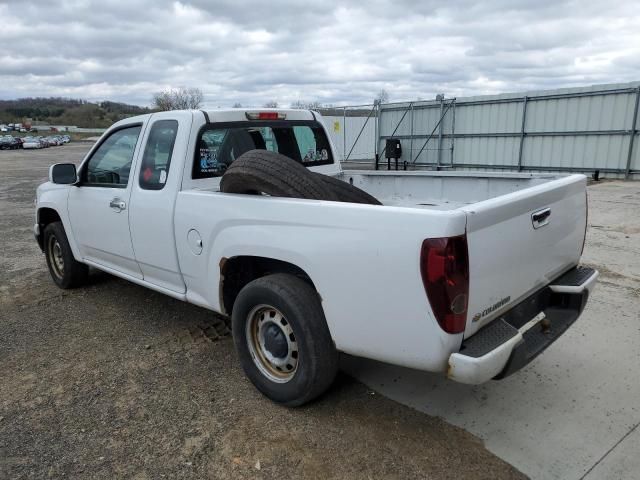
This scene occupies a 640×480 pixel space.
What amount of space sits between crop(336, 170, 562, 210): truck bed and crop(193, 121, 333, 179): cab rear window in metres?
0.39

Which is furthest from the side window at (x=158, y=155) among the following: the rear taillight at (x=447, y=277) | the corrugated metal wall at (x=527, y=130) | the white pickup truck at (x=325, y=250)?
the corrugated metal wall at (x=527, y=130)

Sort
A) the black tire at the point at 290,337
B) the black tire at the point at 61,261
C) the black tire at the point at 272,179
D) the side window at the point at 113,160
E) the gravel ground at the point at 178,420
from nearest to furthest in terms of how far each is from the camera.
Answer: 1. the gravel ground at the point at 178,420
2. the black tire at the point at 290,337
3. the black tire at the point at 272,179
4. the side window at the point at 113,160
5. the black tire at the point at 61,261

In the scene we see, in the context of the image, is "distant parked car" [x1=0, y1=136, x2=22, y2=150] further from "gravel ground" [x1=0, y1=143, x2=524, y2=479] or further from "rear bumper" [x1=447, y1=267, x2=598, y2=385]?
"rear bumper" [x1=447, y1=267, x2=598, y2=385]

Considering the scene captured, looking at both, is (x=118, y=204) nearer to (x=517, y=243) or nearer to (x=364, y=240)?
(x=364, y=240)

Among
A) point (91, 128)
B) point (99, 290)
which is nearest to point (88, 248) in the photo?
point (99, 290)

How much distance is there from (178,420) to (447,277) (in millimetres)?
1922

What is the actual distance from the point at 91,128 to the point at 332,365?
122 m

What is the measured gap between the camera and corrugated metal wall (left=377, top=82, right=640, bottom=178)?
14039 millimetres

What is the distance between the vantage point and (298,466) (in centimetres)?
261

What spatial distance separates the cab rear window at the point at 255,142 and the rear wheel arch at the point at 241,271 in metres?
0.82

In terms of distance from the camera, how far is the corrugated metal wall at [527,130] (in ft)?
46.1

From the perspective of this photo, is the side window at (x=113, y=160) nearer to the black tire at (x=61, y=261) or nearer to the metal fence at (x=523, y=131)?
the black tire at (x=61, y=261)

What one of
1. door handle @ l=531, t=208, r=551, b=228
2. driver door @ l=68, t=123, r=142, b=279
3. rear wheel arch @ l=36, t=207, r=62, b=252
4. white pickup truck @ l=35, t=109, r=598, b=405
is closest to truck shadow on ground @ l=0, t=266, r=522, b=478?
white pickup truck @ l=35, t=109, r=598, b=405

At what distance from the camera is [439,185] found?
167 inches
